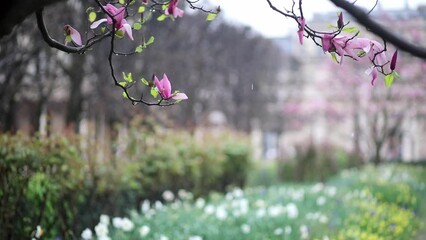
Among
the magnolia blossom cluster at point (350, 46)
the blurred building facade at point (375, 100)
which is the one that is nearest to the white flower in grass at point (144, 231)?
the magnolia blossom cluster at point (350, 46)

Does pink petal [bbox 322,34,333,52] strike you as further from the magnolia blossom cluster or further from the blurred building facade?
the blurred building facade

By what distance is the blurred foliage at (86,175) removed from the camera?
4.21 metres

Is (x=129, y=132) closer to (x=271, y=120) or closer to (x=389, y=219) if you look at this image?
(x=389, y=219)

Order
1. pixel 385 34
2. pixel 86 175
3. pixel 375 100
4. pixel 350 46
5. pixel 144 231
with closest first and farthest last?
pixel 385 34 → pixel 350 46 → pixel 144 231 → pixel 86 175 → pixel 375 100

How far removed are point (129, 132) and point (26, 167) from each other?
3.26 metres

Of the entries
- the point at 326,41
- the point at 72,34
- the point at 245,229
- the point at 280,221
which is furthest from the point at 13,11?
the point at 280,221

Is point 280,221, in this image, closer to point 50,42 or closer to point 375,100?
point 50,42

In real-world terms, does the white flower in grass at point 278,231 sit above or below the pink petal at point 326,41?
below

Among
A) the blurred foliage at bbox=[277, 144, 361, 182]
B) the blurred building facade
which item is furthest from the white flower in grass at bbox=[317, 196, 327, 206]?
the blurred building facade

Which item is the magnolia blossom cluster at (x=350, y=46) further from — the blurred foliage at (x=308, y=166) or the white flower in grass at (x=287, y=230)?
the blurred foliage at (x=308, y=166)

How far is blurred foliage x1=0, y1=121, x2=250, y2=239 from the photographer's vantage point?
4211 mm

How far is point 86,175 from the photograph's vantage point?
5629 mm

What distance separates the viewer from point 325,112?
2152 cm

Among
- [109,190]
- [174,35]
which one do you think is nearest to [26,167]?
[109,190]
